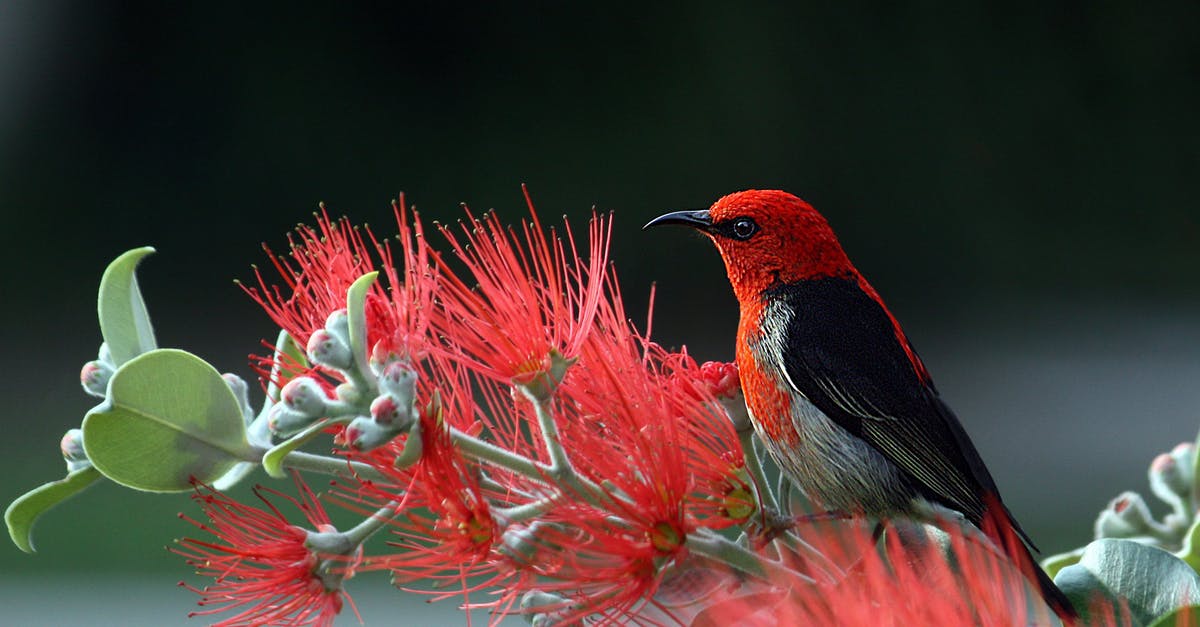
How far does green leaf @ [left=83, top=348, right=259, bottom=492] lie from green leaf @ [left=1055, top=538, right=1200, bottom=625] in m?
0.26

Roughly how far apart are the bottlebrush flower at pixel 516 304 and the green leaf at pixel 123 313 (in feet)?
0.33

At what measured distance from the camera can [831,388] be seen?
0.50 meters

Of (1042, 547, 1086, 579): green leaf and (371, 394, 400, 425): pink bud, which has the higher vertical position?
(371, 394, 400, 425): pink bud

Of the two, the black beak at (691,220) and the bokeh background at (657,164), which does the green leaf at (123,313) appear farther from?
the bokeh background at (657,164)

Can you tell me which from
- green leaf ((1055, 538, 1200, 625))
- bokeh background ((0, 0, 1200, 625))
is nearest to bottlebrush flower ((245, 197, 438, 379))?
green leaf ((1055, 538, 1200, 625))

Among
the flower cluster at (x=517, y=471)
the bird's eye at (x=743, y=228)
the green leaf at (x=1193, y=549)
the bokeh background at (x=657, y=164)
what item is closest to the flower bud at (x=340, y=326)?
the flower cluster at (x=517, y=471)

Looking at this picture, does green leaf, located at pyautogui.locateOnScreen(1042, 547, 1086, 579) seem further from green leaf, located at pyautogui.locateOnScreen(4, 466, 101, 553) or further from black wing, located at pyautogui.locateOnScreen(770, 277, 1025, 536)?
green leaf, located at pyautogui.locateOnScreen(4, 466, 101, 553)

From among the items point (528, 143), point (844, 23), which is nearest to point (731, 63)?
point (844, 23)

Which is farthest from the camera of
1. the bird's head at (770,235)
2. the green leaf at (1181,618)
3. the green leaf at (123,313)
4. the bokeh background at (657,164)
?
the bokeh background at (657,164)

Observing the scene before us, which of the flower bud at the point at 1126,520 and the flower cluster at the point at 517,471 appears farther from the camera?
the flower bud at the point at 1126,520

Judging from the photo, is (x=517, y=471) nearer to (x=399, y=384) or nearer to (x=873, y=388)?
(x=399, y=384)

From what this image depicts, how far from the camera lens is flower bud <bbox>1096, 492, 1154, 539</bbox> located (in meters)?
0.56

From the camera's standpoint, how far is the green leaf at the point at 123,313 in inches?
16.1

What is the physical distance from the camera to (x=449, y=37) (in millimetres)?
3318
